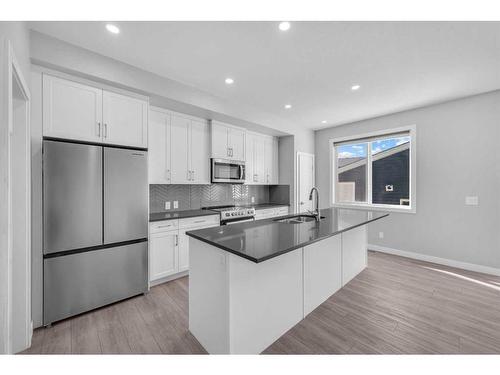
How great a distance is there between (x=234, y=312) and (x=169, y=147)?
249cm

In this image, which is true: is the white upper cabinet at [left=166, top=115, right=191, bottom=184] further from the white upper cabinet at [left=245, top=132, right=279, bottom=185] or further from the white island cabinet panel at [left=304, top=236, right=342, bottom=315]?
the white island cabinet panel at [left=304, top=236, right=342, bottom=315]

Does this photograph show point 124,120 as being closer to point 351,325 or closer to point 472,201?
point 351,325

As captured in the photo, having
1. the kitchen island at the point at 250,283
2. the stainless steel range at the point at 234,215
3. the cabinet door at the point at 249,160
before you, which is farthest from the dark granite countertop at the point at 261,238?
the cabinet door at the point at 249,160

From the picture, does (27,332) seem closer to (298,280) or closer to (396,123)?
(298,280)

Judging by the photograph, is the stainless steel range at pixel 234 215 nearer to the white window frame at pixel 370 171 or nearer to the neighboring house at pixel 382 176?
the white window frame at pixel 370 171

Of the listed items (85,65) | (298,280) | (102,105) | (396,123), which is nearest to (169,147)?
(102,105)

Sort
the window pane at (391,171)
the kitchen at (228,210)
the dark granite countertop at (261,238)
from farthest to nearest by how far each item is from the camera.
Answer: the window pane at (391,171) → the kitchen at (228,210) → the dark granite countertop at (261,238)

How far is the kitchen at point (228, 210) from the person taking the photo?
1.72m

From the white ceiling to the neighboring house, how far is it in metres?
1.21

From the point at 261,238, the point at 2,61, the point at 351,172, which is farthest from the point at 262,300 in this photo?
the point at 351,172

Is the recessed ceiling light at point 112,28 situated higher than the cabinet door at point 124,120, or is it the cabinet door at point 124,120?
the recessed ceiling light at point 112,28

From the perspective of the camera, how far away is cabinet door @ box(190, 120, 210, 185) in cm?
348

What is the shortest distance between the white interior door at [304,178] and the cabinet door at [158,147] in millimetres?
2831

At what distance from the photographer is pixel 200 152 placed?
356cm
